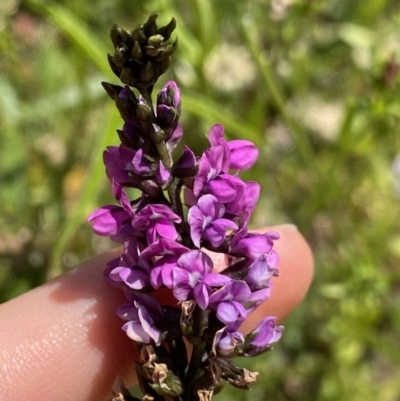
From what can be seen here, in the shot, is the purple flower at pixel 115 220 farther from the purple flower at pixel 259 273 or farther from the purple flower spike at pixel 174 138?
the purple flower at pixel 259 273

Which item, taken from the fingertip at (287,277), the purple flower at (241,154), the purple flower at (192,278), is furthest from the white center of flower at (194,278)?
the fingertip at (287,277)

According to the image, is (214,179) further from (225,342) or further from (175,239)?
(225,342)

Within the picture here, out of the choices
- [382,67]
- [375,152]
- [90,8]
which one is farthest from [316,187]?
[90,8]

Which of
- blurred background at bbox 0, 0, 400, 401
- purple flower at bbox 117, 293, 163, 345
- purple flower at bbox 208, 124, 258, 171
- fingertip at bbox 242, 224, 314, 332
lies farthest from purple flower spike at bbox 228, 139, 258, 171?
blurred background at bbox 0, 0, 400, 401

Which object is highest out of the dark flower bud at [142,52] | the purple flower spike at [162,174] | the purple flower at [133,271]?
the dark flower bud at [142,52]

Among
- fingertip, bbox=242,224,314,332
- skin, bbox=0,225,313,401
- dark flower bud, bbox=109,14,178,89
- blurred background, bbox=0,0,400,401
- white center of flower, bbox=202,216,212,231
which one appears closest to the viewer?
dark flower bud, bbox=109,14,178,89

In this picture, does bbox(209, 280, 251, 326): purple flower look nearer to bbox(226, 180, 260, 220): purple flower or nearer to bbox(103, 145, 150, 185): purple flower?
bbox(226, 180, 260, 220): purple flower

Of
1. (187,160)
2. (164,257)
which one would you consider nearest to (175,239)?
(164,257)
